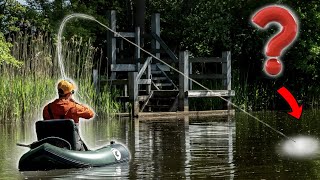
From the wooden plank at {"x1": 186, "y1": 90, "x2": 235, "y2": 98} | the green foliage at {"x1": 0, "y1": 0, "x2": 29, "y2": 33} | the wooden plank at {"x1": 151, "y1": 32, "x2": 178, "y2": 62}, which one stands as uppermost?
the green foliage at {"x1": 0, "y1": 0, "x2": 29, "y2": 33}

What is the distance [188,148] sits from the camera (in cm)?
1502

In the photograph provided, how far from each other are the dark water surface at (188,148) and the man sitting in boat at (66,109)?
2.44 ft

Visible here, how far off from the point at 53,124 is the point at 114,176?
1133mm

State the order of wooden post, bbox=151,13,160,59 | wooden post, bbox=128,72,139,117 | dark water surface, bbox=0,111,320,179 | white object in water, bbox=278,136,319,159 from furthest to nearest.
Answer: wooden post, bbox=151,13,160,59 → wooden post, bbox=128,72,139,117 → white object in water, bbox=278,136,319,159 → dark water surface, bbox=0,111,320,179

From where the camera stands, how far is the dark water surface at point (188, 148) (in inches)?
449

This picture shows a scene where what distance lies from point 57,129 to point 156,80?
55.7ft

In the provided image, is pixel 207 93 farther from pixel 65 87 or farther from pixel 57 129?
pixel 57 129

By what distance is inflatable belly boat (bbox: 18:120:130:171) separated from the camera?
38.1 ft

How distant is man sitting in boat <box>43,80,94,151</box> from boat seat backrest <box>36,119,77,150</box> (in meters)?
0.16

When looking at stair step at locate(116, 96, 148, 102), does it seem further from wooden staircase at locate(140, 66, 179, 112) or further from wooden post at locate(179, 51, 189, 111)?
wooden post at locate(179, 51, 189, 111)

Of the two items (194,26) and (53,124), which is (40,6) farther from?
(53,124)

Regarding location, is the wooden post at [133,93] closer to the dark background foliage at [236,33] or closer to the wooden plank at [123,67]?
the wooden plank at [123,67]

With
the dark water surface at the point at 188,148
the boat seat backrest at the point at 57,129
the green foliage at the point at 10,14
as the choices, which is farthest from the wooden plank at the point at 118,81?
the boat seat backrest at the point at 57,129

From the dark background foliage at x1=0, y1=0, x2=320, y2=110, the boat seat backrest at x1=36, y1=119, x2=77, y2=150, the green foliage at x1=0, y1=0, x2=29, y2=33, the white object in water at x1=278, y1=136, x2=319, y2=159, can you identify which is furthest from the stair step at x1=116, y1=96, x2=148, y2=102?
the boat seat backrest at x1=36, y1=119, x2=77, y2=150
